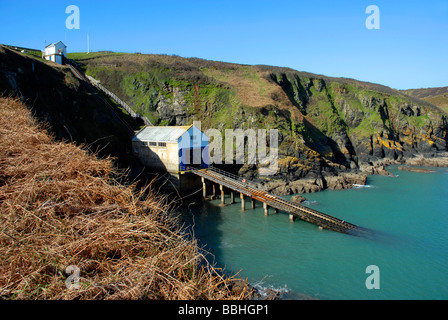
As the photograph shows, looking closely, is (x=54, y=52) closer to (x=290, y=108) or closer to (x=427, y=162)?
(x=290, y=108)

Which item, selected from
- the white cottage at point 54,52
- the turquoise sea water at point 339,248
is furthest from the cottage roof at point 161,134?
the white cottage at point 54,52

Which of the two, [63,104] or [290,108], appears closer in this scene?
[63,104]

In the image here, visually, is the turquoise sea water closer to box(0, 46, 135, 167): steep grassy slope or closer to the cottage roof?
the cottage roof

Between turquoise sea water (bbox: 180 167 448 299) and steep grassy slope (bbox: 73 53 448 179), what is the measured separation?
42.5ft

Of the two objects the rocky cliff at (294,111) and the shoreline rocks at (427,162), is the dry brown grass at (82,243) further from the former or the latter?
the shoreline rocks at (427,162)

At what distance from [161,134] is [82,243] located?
29081mm

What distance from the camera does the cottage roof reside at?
1270 inches

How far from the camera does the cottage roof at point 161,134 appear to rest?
106 feet

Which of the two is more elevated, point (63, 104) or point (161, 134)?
point (63, 104)

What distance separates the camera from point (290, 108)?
168ft

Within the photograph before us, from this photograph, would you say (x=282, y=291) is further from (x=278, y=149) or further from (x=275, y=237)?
(x=278, y=149)

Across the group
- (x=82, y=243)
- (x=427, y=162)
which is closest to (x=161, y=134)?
(x=82, y=243)

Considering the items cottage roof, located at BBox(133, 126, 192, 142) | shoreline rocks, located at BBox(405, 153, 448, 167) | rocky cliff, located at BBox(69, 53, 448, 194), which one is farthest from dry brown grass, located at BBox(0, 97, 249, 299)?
shoreline rocks, located at BBox(405, 153, 448, 167)

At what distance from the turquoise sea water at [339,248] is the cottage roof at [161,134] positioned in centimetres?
856
